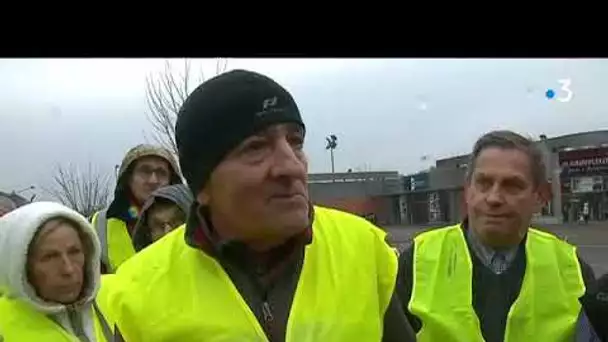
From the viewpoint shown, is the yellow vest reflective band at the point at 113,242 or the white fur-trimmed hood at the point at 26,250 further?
the yellow vest reflective band at the point at 113,242

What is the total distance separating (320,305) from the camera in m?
1.58

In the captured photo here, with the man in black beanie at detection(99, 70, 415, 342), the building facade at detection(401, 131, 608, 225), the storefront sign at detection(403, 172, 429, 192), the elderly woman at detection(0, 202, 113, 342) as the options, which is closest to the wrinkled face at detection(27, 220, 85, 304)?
the elderly woman at detection(0, 202, 113, 342)

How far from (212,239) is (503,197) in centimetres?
101

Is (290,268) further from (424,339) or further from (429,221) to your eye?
(429,221)

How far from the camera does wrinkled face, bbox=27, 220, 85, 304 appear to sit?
9.20 feet

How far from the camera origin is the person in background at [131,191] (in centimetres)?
369

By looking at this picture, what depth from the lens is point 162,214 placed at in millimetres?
3246

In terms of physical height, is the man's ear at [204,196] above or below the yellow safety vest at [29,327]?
above

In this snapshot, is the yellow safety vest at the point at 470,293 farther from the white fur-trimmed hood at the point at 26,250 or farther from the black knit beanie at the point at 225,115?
the white fur-trimmed hood at the point at 26,250

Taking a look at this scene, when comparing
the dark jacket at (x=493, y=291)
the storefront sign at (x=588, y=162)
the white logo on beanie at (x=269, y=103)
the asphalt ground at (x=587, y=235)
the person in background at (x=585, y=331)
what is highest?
the storefront sign at (x=588, y=162)

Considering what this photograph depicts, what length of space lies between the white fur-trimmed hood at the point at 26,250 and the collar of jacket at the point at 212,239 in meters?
1.25

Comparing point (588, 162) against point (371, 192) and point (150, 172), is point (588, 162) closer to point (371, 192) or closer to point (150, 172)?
point (371, 192)

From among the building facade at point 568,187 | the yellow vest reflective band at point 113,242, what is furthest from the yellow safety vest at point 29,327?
the building facade at point 568,187
